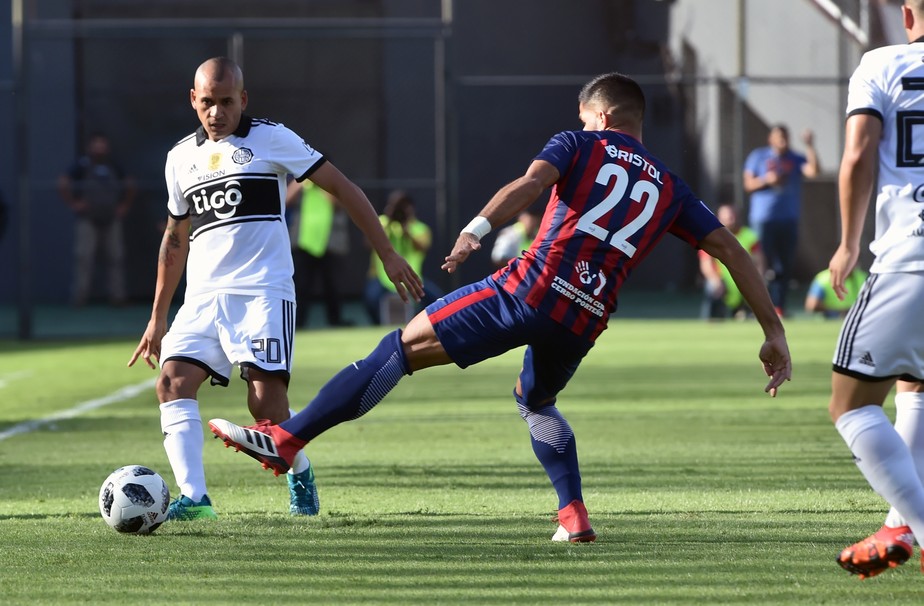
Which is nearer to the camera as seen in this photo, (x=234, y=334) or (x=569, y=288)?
(x=569, y=288)

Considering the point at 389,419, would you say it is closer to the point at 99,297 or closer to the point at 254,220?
the point at 254,220

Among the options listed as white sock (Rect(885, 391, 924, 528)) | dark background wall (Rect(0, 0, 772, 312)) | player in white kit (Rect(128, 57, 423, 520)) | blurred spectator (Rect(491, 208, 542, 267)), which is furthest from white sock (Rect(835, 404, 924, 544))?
dark background wall (Rect(0, 0, 772, 312))

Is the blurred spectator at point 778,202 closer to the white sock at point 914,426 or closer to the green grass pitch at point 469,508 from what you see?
the green grass pitch at point 469,508

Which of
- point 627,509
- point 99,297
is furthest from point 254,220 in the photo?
point 99,297

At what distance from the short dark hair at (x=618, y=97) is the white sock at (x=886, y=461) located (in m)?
1.42

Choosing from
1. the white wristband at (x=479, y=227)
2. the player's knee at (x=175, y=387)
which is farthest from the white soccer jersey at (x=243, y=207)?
the white wristband at (x=479, y=227)

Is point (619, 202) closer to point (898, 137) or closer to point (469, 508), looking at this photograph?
point (898, 137)

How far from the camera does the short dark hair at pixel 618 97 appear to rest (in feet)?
17.9

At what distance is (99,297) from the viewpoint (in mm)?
23953

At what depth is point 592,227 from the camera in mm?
5277

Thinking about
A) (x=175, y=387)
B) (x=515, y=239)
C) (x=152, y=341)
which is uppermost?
(x=152, y=341)

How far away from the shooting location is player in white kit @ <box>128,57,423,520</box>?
598cm

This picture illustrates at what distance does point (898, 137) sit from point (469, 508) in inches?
98.8

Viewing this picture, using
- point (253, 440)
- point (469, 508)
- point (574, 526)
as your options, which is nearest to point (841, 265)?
point (574, 526)
